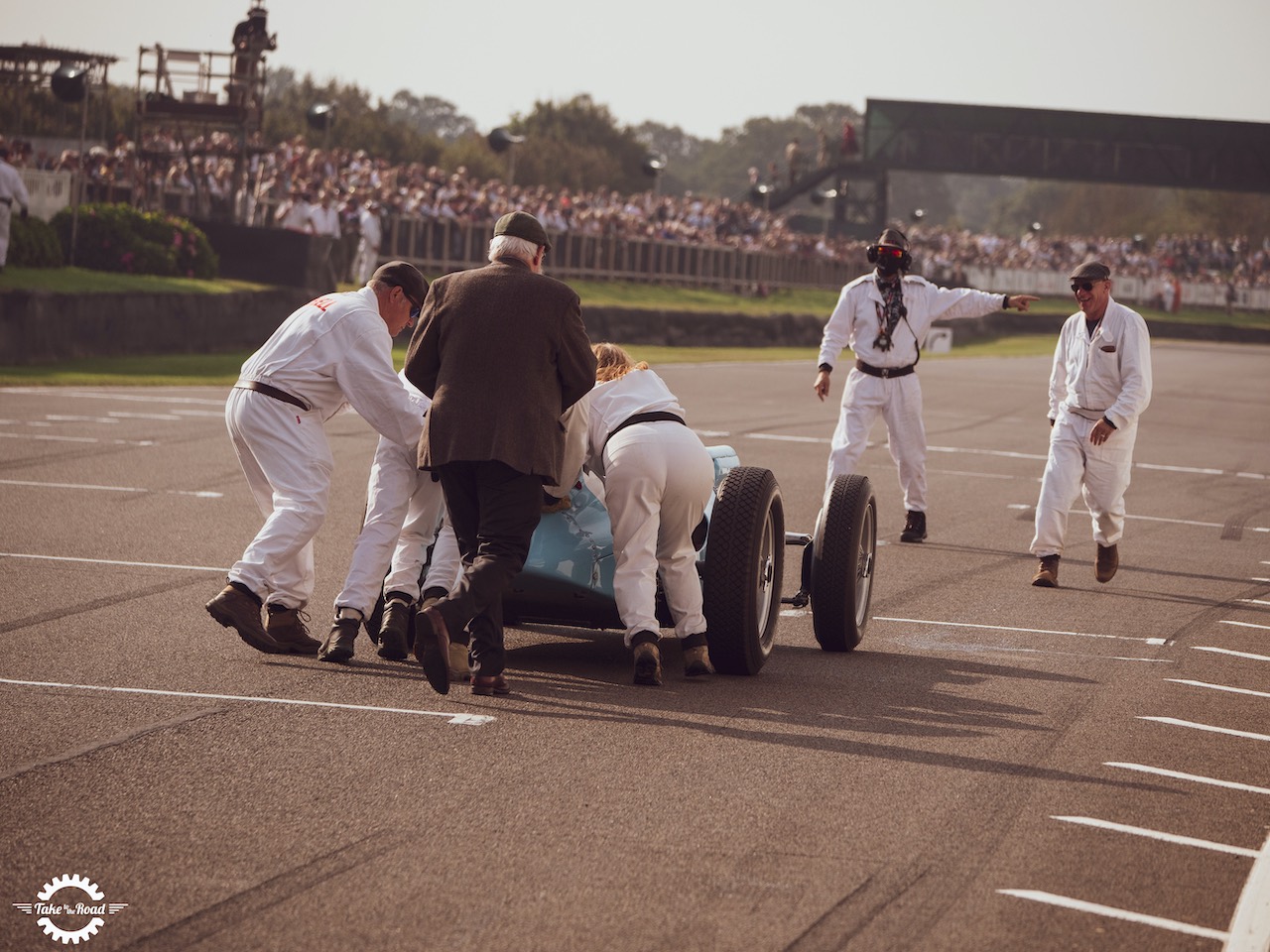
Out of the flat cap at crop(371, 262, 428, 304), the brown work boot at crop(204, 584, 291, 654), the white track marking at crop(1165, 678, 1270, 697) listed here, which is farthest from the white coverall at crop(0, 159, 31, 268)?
the white track marking at crop(1165, 678, 1270, 697)

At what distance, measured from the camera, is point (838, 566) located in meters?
8.23

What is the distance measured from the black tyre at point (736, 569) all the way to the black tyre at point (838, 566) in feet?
1.98

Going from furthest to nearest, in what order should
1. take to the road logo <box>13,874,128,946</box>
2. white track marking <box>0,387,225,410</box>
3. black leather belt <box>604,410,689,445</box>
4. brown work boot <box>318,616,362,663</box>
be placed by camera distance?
1. white track marking <box>0,387,225,410</box>
2. brown work boot <box>318,616,362,663</box>
3. black leather belt <box>604,410,689,445</box>
4. take to the road logo <box>13,874,128,946</box>

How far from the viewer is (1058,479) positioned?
36.8ft

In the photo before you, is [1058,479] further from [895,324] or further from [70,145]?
[70,145]

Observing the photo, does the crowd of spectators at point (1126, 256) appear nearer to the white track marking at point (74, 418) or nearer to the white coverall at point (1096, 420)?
the white track marking at point (74, 418)

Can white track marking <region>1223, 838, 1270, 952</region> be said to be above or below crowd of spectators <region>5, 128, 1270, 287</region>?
below

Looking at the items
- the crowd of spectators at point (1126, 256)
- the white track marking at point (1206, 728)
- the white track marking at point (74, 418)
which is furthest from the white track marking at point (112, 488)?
the crowd of spectators at point (1126, 256)

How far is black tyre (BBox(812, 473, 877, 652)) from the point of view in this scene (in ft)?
27.0

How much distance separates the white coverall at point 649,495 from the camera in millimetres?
7293

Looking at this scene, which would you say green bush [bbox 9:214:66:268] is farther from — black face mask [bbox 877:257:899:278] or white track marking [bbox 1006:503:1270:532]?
black face mask [bbox 877:257:899:278]

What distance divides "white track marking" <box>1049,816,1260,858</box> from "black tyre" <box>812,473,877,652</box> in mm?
2685

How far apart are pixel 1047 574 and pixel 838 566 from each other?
10.1 ft

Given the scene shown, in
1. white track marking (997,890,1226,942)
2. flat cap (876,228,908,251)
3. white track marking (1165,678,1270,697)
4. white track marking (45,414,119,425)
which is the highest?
flat cap (876,228,908,251)
